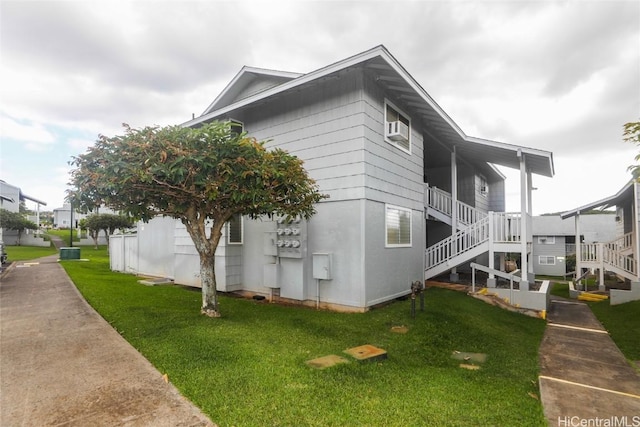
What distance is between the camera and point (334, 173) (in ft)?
27.6

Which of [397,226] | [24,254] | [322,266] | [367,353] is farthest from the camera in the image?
[24,254]

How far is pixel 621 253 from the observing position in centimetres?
1355

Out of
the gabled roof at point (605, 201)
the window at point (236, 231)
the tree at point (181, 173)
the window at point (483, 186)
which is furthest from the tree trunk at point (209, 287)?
the gabled roof at point (605, 201)

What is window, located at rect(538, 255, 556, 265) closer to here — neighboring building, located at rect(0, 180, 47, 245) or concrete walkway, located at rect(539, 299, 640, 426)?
concrete walkway, located at rect(539, 299, 640, 426)

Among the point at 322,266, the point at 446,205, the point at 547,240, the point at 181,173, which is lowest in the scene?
Result: the point at 547,240

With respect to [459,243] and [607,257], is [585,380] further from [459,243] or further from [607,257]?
[607,257]

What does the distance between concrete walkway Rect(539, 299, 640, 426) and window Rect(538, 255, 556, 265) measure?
2080 cm

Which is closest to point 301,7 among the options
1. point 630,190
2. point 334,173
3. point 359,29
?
point 359,29

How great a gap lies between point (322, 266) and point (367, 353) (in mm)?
3305

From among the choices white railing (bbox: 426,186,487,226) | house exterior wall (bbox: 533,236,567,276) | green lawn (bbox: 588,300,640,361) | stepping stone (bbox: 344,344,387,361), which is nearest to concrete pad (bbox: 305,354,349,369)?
stepping stone (bbox: 344,344,387,361)

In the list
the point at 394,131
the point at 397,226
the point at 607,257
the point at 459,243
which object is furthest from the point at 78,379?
the point at 607,257

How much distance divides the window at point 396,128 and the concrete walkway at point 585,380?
5.82m

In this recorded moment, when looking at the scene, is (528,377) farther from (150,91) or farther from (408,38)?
(150,91)

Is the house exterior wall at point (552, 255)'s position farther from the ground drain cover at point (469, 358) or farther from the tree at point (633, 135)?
the ground drain cover at point (469, 358)
